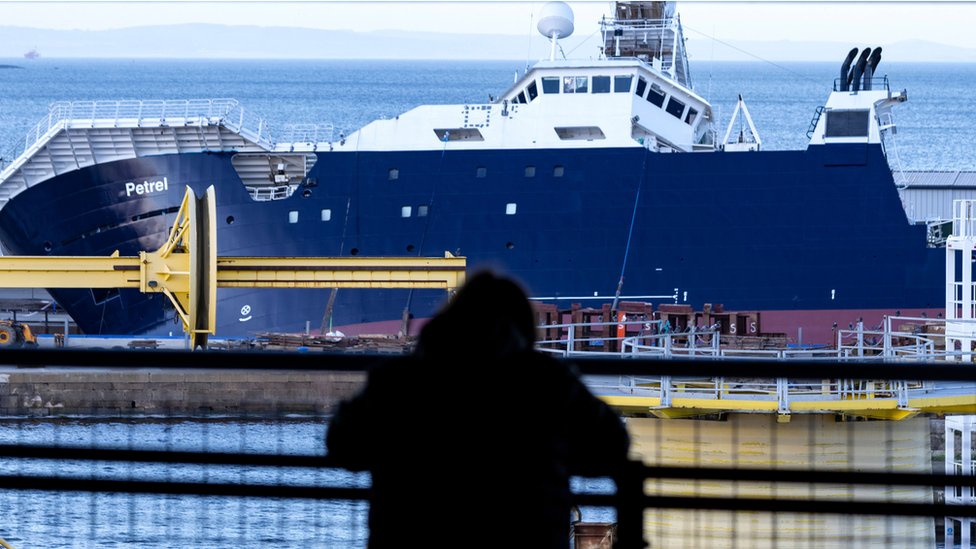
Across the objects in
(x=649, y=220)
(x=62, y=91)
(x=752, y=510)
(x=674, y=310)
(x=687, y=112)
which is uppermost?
(x=62, y=91)

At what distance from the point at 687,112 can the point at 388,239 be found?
23.9ft

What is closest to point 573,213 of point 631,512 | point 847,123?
point 847,123

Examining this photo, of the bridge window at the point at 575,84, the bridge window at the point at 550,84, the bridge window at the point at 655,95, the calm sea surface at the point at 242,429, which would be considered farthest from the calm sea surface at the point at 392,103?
the bridge window at the point at 550,84

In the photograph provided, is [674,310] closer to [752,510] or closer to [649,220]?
[649,220]

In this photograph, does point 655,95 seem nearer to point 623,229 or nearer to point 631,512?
point 623,229

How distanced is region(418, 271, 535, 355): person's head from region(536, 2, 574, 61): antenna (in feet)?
94.6

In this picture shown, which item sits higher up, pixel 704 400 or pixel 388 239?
pixel 388 239

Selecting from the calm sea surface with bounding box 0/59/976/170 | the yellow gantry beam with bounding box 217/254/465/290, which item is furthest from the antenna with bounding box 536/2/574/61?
the calm sea surface with bounding box 0/59/976/170

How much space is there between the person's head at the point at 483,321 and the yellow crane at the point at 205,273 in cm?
1844

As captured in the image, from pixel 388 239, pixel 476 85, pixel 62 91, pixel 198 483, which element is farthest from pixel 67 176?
pixel 476 85

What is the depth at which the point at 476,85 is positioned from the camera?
185 metres

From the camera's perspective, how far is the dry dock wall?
26.6 m

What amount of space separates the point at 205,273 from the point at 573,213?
32.5ft

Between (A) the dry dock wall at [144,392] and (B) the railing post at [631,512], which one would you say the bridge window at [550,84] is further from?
(B) the railing post at [631,512]
